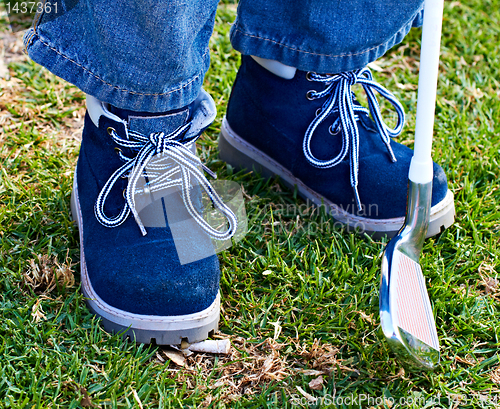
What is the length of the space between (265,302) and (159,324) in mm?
301

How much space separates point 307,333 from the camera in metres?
1.29

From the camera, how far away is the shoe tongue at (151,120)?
1208mm

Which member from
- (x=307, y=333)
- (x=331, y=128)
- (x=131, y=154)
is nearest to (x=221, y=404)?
(x=307, y=333)

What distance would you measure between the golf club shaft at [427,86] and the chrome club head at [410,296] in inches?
1.6

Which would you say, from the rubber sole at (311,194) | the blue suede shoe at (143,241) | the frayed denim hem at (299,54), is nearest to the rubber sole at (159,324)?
the blue suede shoe at (143,241)

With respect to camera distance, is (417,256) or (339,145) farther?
(339,145)

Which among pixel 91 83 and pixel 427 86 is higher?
pixel 427 86

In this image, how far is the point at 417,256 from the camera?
128cm

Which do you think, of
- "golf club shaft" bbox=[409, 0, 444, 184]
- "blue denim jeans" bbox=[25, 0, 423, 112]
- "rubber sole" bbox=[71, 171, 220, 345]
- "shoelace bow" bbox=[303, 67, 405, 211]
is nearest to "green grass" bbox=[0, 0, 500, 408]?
"rubber sole" bbox=[71, 171, 220, 345]

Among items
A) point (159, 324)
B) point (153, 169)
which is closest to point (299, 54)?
point (153, 169)

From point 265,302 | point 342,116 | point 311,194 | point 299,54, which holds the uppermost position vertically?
point 299,54

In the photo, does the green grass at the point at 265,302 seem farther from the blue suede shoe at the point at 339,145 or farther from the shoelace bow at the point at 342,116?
the shoelace bow at the point at 342,116

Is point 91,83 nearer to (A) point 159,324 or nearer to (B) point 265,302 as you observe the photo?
Result: (A) point 159,324

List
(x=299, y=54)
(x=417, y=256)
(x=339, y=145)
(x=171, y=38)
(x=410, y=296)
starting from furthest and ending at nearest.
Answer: (x=339, y=145) → (x=299, y=54) → (x=417, y=256) → (x=410, y=296) → (x=171, y=38)
